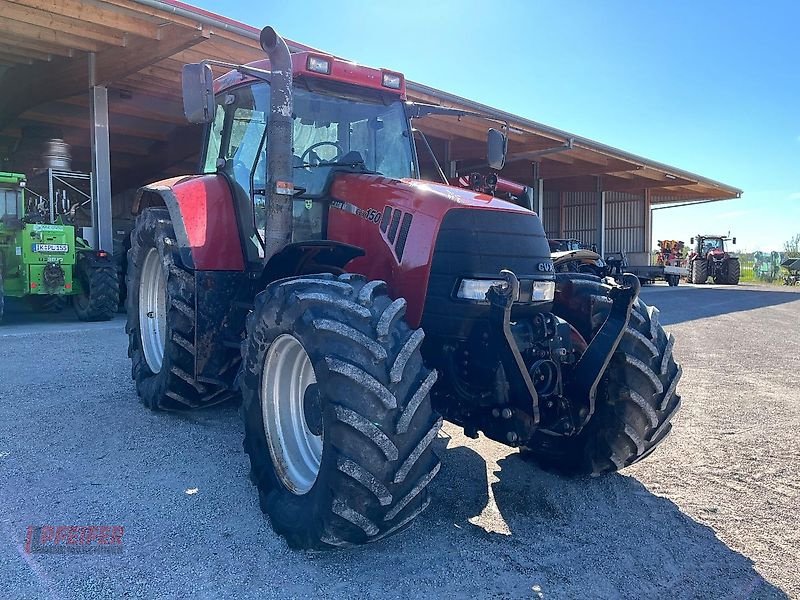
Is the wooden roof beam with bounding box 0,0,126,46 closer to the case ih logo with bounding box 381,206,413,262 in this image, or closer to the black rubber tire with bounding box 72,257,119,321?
the black rubber tire with bounding box 72,257,119,321

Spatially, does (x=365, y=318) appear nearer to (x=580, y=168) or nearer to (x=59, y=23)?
(x=59, y=23)

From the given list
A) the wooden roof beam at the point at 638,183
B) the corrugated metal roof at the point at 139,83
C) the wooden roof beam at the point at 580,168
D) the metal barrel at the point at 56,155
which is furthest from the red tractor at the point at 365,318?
the wooden roof beam at the point at 638,183

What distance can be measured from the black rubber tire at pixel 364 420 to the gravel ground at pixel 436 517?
25 cm

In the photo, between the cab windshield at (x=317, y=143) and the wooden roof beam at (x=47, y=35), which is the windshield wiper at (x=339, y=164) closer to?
the cab windshield at (x=317, y=143)

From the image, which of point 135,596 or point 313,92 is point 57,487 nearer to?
point 135,596

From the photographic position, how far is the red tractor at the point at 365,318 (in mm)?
2617

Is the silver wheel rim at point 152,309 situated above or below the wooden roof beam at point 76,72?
below

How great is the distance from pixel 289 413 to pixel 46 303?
10.5 metres

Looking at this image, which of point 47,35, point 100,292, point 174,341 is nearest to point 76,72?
point 47,35

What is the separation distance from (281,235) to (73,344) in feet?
18.8

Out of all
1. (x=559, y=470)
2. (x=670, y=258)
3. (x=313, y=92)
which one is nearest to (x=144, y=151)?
(x=313, y=92)

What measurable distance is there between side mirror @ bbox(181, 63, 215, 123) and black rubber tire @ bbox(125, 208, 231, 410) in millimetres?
1169

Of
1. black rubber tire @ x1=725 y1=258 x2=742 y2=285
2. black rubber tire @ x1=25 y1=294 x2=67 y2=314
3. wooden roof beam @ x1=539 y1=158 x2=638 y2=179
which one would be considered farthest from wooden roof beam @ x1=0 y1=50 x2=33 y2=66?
black rubber tire @ x1=725 y1=258 x2=742 y2=285

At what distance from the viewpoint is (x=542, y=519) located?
10.7ft
